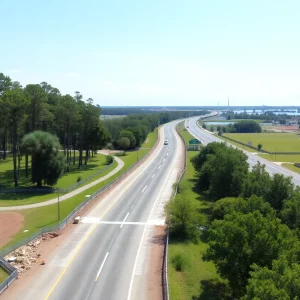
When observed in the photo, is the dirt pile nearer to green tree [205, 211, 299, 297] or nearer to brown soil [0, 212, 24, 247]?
brown soil [0, 212, 24, 247]

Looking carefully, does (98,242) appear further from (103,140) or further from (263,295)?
(103,140)

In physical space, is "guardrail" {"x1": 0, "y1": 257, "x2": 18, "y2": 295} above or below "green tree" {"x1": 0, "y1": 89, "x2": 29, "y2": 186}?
below

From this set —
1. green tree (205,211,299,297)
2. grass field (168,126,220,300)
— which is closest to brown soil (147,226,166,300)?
grass field (168,126,220,300)

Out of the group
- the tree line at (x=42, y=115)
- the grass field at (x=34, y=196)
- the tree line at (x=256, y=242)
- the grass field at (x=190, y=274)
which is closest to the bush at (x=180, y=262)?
the grass field at (x=190, y=274)

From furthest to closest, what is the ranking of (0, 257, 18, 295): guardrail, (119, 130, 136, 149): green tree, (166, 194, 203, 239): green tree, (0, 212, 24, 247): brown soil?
(119, 130, 136, 149): green tree, (166, 194, 203, 239): green tree, (0, 212, 24, 247): brown soil, (0, 257, 18, 295): guardrail

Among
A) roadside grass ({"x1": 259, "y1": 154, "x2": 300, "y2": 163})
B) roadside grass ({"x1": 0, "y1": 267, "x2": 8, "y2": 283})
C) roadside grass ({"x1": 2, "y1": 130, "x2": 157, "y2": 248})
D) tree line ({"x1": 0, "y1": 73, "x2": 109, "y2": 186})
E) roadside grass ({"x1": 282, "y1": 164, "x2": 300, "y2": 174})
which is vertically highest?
tree line ({"x1": 0, "y1": 73, "x2": 109, "y2": 186})

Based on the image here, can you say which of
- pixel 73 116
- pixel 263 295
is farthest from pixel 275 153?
pixel 263 295

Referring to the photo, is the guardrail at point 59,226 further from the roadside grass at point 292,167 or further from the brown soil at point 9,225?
the roadside grass at point 292,167
